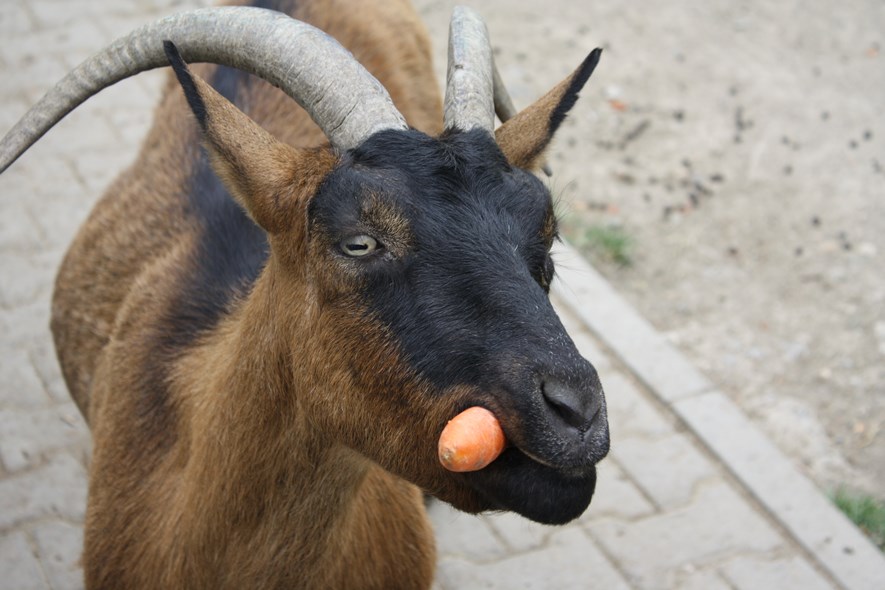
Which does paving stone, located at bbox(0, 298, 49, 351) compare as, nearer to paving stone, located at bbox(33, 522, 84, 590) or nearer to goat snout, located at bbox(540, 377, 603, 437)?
paving stone, located at bbox(33, 522, 84, 590)

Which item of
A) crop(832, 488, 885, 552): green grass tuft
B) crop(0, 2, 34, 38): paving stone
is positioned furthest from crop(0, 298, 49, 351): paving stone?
crop(832, 488, 885, 552): green grass tuft

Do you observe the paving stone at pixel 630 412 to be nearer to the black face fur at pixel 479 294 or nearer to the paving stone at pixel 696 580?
the paving stone at pixel 696 580

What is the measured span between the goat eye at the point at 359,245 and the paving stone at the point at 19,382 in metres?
3.29

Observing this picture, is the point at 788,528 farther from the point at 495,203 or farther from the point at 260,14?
the point at 260,14

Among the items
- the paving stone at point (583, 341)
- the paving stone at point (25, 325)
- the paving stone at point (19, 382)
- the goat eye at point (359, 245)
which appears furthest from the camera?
the paving stone at point (583, 341)

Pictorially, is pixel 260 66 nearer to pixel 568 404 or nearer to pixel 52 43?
pixel 568 404

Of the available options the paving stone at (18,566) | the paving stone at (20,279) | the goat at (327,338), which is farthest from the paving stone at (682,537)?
the paving stone at (20,279)

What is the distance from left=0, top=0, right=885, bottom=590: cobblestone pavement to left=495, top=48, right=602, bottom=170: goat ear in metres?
2.32

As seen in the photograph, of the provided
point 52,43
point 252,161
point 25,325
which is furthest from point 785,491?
point 52,43

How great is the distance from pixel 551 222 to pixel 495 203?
23 cm

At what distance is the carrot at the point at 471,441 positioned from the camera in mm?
2637

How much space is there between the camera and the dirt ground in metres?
6.23

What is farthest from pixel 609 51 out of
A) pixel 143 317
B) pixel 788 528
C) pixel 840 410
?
pixel 143 317

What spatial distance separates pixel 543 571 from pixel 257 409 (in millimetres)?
2191
